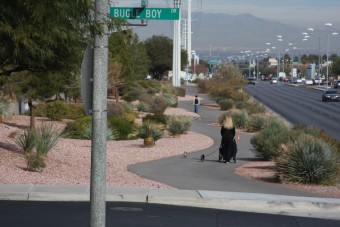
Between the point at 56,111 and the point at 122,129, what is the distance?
801 cm

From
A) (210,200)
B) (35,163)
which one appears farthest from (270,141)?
(210,200)

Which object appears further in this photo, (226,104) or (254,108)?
(226,104)

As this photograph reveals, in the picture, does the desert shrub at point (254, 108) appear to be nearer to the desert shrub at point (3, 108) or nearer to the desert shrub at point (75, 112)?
the desert shrub at point (75, 112)

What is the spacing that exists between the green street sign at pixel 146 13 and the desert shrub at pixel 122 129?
1483 centimetres

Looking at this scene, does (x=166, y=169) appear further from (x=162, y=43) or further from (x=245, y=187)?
(x=162, y=43)

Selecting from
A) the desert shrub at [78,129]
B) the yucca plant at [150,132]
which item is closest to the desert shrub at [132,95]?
the desert shrub at [78,129]

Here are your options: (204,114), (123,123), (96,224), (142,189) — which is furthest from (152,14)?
(204,114)

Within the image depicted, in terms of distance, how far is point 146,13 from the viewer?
1927 centimetres

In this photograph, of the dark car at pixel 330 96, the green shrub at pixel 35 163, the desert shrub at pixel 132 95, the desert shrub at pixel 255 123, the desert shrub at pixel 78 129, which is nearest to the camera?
the green shrub at pixel 35 163

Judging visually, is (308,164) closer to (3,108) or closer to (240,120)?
(3,108)

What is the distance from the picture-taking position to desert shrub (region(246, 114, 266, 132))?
4259cm

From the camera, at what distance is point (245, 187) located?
19234mm

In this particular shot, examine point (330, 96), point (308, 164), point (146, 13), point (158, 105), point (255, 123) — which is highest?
point (146, 13)

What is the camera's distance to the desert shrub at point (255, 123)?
42594mm
